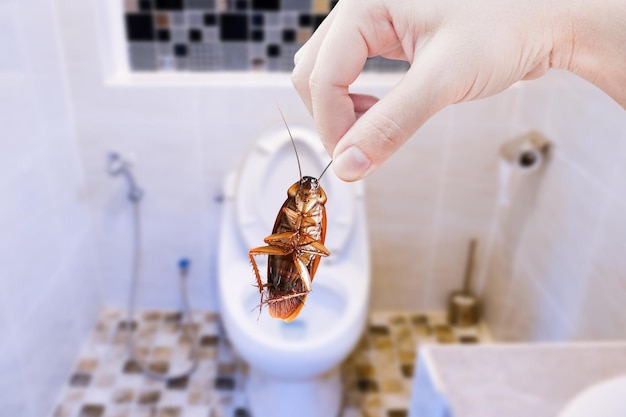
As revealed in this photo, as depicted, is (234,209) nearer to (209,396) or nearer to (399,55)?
(209,396)

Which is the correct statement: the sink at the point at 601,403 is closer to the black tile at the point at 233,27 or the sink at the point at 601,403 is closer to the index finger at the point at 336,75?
the index finger at the point at 336,75

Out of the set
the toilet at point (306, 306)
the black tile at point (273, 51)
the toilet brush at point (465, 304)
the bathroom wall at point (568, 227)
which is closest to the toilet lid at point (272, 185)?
the toilet at point (306, 306)

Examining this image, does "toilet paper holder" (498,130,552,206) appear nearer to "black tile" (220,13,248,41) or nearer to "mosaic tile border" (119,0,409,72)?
"mosaic tile border" (119,0,409,72)

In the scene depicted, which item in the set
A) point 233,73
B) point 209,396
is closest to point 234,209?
point 233,73

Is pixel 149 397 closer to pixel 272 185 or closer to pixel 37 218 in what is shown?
pixel 37 218

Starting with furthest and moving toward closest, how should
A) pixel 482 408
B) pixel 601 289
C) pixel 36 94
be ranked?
pixel 36 94, pixel 601 289, pixel 482 408

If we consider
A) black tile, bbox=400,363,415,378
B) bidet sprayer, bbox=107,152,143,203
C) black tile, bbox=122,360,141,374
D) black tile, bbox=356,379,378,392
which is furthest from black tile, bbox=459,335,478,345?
bidet sprayer, bbox=107,152,143,203
